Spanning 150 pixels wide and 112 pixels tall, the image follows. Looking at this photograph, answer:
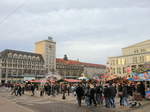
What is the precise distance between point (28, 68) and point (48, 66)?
1442cm

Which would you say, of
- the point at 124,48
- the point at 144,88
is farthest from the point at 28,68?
the point at 144,88

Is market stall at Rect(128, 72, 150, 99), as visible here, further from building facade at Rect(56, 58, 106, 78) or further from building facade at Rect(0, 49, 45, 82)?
building facade at Rect(56, 58, 106, 78)

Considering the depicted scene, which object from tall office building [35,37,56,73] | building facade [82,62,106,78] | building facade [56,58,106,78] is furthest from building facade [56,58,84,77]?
tall office building [35,37,56,73]

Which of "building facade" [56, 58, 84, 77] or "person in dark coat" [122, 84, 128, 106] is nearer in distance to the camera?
"person in dark coat" [122, 84, 128, 106]

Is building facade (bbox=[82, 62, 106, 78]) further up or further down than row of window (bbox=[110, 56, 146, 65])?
further down

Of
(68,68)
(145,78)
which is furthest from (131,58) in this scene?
(68,68)

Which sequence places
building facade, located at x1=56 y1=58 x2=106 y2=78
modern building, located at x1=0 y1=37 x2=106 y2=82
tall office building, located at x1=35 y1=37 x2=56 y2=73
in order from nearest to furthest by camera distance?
1. modern building, located at x1=0 y1=37 x2=106 y2=82
2. tall office building, located at x1=35 y1=37 x2=56 y2=73
3. building facade, located at x1=56 y1=58 x2=106 y2=78

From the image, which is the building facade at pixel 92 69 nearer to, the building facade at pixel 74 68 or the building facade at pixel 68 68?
the building facade at pixel 74 68

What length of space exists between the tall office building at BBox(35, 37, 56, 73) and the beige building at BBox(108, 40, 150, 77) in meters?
48.5

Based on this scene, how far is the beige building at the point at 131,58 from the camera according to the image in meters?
62.7

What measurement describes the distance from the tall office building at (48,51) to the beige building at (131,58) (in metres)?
48.5

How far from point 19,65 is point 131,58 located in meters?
61.6

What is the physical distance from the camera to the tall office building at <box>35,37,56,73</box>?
109800mm

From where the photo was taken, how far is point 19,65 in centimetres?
9762
